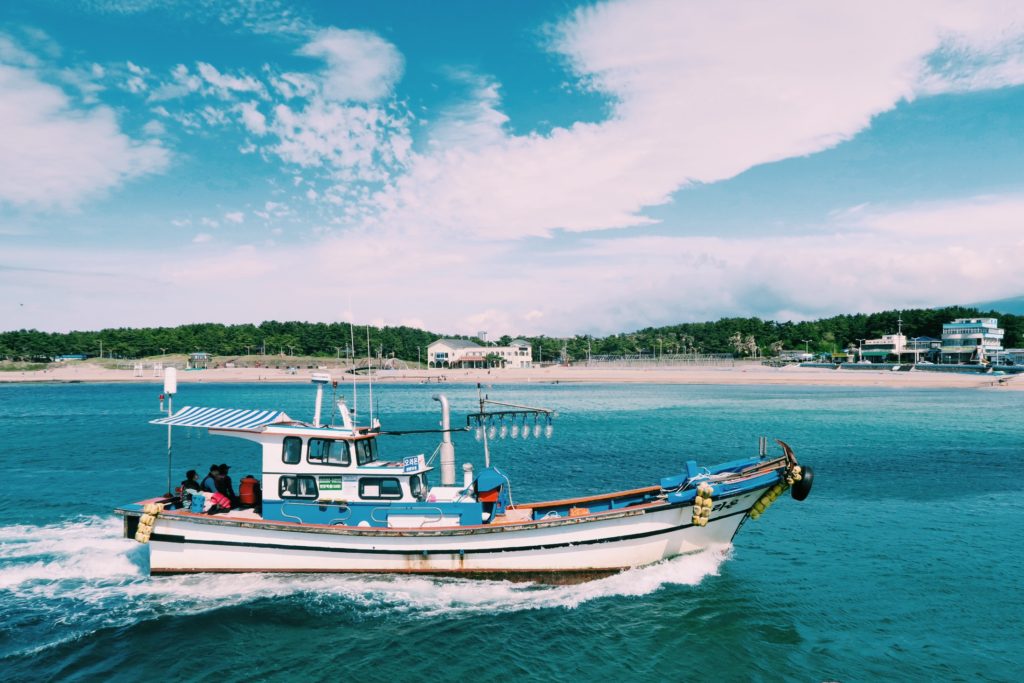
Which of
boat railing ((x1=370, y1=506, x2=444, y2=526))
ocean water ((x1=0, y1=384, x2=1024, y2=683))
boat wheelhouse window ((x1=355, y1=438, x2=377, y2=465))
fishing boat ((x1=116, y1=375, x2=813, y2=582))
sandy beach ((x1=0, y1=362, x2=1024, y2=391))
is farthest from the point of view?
sandy beach ((x1=0, y1=362, x2=1024, y2=391))

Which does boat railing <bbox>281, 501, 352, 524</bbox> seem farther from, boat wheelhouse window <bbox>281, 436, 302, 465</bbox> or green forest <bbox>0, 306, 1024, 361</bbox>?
green forest <bbox>0, 306, 1024, 361</bbox>

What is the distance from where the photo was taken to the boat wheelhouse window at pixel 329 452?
51.2 ft

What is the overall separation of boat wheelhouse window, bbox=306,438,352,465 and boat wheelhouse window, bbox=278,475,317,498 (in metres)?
0.61

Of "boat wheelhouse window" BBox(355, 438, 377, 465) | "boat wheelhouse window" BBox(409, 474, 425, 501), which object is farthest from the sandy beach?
"boat wheelhouse window" BBox(409, 474, 425, 501)

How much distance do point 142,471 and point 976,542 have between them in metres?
36.9

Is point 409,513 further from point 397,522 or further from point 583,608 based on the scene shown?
point 583,608

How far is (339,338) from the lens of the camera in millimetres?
169875

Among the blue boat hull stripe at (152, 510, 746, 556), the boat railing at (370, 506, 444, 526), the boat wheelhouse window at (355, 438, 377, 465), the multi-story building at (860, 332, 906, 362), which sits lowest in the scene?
the blue boat hull stripe at (152, 510, 746, 556)

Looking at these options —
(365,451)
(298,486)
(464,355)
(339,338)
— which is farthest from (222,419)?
(339,338)

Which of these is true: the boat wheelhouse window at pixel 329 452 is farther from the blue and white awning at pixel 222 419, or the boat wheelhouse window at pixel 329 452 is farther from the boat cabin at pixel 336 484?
the blue and white awning at pixel 222 419

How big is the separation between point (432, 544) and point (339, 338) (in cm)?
16276

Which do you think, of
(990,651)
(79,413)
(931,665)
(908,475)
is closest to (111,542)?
(931,665)

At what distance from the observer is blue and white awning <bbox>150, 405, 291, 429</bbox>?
50.8 feet

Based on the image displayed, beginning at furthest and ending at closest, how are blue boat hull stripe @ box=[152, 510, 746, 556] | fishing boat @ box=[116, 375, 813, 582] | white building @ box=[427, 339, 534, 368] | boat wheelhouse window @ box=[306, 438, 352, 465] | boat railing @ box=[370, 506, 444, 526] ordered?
white building @ box=[427, 339, 534, 368] < boat wheelhouse window @ box=[306, 438, 352, 465] < boat railing @ box=[370, 506, 444, 526] < blue boat hull stripe @ box=[152, 510, 746, 556] < fishing boat @ box=[116, 375, 813, 582]
